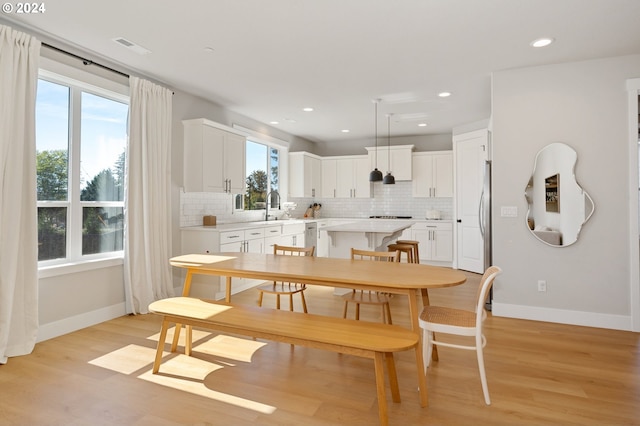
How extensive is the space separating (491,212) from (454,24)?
2.30m

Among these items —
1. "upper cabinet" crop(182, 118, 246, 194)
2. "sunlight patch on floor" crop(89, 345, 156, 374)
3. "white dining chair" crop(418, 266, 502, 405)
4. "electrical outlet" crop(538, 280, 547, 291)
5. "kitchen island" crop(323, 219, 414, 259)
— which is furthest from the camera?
"upper cabinet" crop(182, 118, 246, 194)

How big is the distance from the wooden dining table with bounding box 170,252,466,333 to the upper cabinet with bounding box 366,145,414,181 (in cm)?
518

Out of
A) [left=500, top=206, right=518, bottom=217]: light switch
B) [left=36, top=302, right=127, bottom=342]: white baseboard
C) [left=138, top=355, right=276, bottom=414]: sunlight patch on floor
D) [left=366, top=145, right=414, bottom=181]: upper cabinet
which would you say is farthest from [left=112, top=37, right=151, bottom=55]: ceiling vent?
[left=366, top=145, right=414, bottom=181]: upper cabinet

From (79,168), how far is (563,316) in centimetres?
539

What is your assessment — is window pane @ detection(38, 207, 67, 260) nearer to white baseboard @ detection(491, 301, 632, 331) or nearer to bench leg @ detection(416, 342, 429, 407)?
bench leg @ detection(416, 342, 429, 407)

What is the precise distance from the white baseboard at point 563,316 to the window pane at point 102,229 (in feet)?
14.6

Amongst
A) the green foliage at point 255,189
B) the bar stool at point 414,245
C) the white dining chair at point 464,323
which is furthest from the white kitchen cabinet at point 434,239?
the white dining chair at point 464,323

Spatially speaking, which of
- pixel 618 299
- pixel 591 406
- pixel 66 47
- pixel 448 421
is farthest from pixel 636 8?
pixel 66 47

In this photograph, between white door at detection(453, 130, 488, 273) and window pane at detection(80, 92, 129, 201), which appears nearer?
window pane at detection(80, 92, 129, 201)

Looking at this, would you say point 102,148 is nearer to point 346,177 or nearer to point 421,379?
point 421,379

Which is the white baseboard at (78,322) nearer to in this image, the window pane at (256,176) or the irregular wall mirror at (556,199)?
the window pane at (256,176)

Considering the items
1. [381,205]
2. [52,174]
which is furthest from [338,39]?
[381,205]

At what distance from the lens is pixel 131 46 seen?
11.8 ft

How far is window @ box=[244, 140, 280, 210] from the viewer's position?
22.3ft
